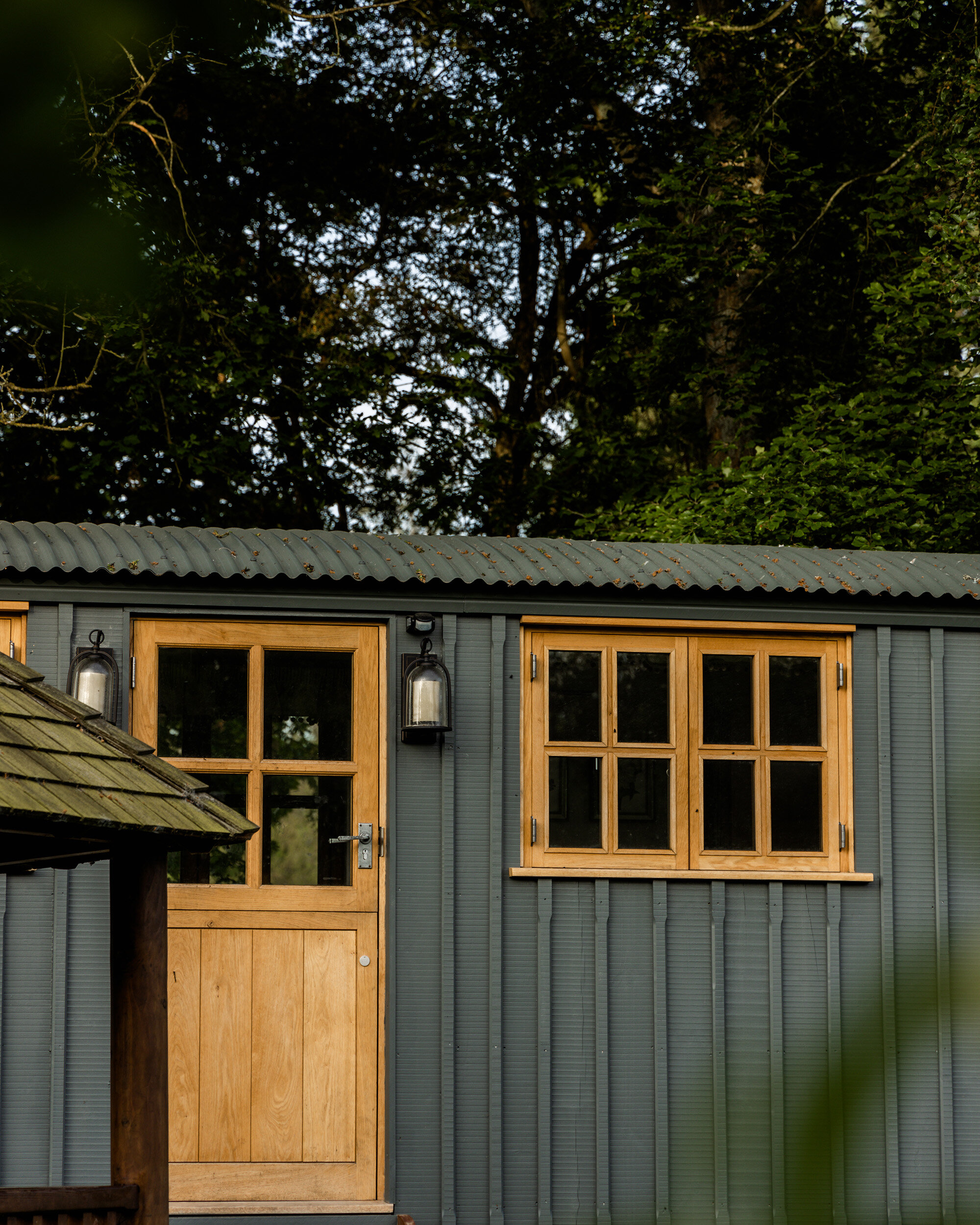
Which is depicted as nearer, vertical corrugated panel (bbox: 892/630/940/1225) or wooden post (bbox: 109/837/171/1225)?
wooden post (bbox: 109/837/171/1225)

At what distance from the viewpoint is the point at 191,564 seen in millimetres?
5109

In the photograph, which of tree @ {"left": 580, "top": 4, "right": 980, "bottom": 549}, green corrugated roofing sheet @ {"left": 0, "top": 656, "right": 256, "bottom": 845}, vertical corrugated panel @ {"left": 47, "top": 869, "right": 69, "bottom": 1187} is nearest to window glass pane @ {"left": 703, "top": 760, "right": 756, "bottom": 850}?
vertical corrugated panel @ {"left": 47, "top": 869, "right": 69, "bottom": 1187}

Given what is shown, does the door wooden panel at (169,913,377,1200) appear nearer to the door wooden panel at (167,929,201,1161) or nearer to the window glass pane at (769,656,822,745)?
the door wooden panel at (167,929,201,1161)

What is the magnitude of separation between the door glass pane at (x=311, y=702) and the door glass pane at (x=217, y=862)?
0.81 feet

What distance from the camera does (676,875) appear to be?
5.25 metres

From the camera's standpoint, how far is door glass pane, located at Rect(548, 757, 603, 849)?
5.32m

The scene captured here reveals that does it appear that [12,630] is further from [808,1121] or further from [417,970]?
[808,1121]

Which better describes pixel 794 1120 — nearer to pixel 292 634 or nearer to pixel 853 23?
pixel 292 634

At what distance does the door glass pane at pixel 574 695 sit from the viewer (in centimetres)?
536

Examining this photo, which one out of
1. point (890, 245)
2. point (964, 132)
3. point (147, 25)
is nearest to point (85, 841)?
point (147, 25)

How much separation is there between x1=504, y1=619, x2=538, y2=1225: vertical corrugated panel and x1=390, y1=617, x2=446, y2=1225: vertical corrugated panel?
26cm

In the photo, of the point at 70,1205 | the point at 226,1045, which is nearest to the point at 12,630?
the point at 226,1045

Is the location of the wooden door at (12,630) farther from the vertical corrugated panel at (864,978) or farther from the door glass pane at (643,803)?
the vertical corrugated panel at (864,978)

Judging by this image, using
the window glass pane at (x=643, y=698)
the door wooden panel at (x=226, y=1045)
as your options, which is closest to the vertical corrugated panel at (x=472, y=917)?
the window glass pane at (x=643, y=698)
